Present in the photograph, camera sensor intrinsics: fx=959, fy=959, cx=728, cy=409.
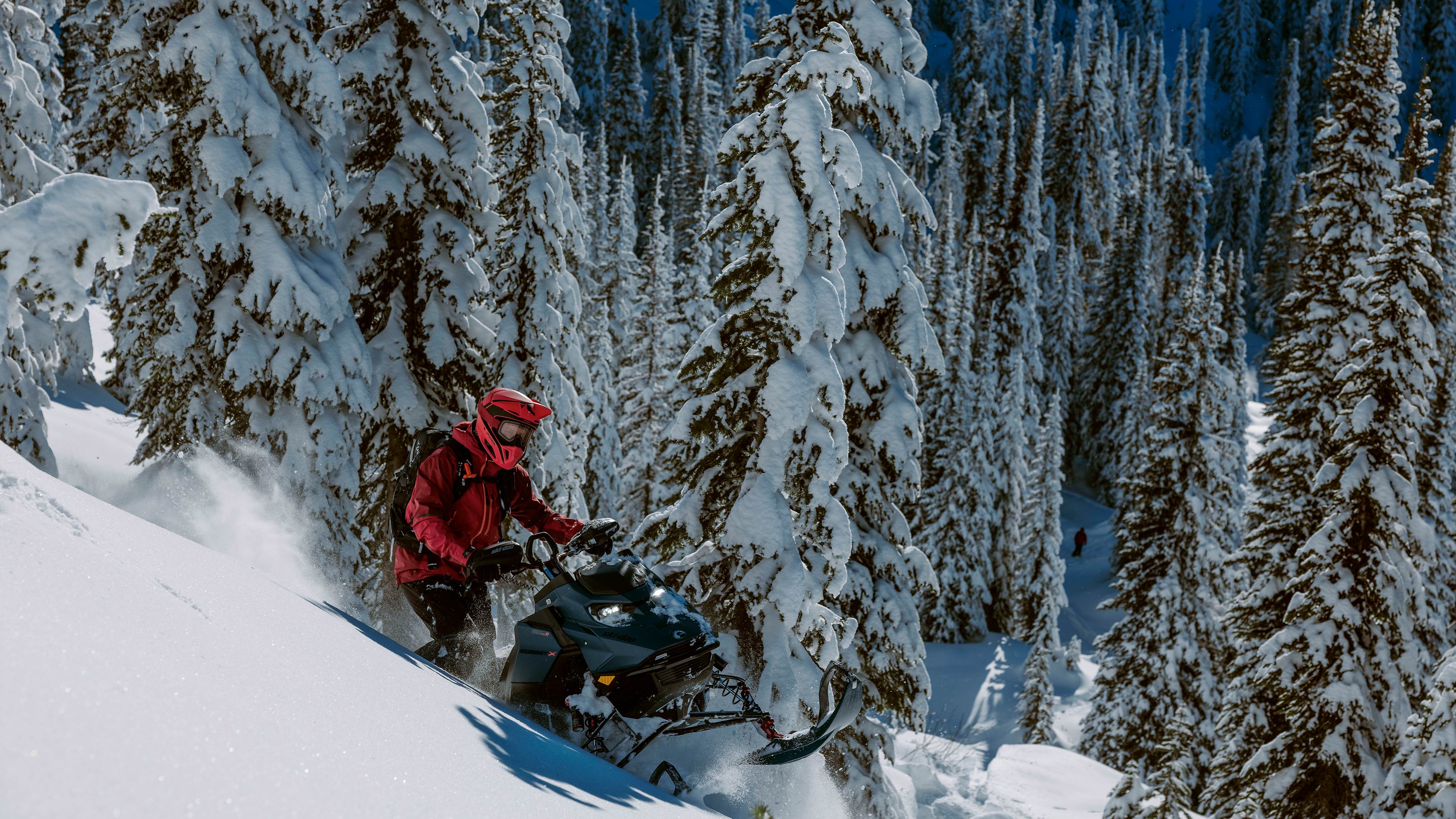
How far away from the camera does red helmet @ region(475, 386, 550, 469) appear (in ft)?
22.0

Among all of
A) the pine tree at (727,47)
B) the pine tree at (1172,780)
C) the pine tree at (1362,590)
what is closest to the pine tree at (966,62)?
the pine tree at (727,47)

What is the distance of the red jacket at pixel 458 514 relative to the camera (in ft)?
21.5

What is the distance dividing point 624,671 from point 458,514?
1.93 m

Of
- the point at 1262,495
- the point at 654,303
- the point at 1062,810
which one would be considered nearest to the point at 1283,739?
the point at 1062,810

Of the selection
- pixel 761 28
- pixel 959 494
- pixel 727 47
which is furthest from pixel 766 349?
pixel 727 47

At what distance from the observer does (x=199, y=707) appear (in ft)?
9.12

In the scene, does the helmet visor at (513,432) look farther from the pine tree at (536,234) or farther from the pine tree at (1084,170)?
the pine tree at (1084,170)

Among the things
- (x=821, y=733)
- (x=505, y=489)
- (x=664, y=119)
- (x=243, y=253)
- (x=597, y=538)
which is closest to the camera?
Result: (x=821, y=733)

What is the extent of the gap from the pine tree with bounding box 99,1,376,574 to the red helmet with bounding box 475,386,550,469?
6692mm

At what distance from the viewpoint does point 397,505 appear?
7355mm

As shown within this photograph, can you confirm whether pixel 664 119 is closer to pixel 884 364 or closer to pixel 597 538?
pixel 884 364

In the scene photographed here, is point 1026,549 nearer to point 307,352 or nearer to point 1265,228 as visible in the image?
point 307,352

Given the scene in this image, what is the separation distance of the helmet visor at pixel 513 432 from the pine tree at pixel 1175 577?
2390 centimetres

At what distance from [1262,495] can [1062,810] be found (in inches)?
332
